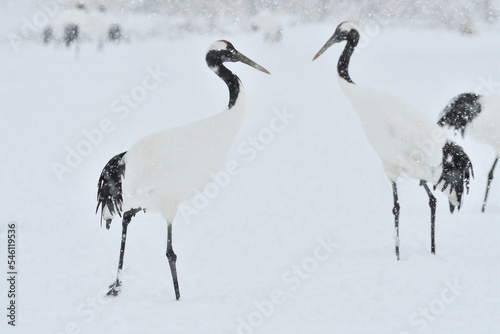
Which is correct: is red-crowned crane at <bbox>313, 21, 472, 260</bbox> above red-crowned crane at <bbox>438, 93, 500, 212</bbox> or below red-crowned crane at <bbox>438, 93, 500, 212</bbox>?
below

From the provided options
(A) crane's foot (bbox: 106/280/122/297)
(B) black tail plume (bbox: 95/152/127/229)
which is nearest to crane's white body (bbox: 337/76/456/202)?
(B) black tail plume (bbox: 95/152/127/229)

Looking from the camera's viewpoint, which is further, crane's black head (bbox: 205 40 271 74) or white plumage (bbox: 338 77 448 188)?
white plumage (bbox: 338 77 448 188)

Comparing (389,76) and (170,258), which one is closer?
(170,258)

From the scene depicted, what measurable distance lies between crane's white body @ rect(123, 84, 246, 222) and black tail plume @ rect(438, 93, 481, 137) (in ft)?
11.2

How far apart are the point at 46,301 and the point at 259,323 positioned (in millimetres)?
1622

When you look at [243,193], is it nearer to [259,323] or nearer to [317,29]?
[259,323]

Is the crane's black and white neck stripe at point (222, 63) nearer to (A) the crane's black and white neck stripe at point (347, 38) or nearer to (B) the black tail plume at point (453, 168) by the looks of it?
(A) the crane's black and white neck stripe at point (347, 38)

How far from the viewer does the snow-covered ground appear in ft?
12.3

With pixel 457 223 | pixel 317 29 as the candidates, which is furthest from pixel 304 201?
pixel 317 29

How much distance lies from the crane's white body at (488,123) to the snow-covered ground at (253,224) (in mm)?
755

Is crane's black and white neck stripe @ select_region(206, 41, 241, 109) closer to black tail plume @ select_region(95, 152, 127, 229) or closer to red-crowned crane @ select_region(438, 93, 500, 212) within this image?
black tail plume @ select_region(95, 152, 127, 229)

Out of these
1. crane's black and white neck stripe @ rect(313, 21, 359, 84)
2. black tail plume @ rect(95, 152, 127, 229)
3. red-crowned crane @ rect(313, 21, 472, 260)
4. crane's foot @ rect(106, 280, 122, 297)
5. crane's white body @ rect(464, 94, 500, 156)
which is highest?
crane's black and white neck stripe @ rect(313, 21, 359, 84)

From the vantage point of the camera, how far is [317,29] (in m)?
22.5

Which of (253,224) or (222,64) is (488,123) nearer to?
(253,224)
